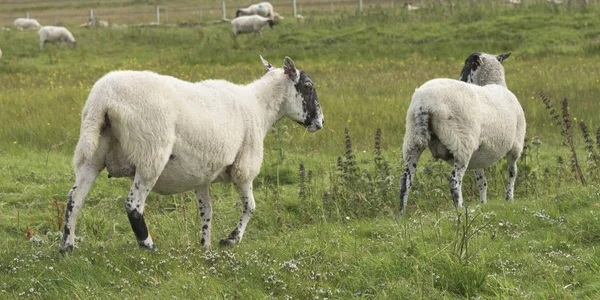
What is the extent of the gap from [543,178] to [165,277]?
20.9ft

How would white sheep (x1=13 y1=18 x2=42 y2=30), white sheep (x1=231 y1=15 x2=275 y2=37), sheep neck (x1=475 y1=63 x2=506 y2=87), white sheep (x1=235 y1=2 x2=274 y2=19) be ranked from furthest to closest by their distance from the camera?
1. white sheep (x1=13 y1=18 x2=42 y2=30)
2. white sheep (x1=235 y1=2 x2=274 y2=19)
3. white sheep (x1=231 y1=15 x2=275 y2=37)
4. sheep neck (x1=475 y1=63 x2=506 y2=87)

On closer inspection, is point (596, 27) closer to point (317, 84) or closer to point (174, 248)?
point (317, 84)

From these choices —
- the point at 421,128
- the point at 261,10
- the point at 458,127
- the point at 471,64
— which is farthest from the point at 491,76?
the point at 261,10

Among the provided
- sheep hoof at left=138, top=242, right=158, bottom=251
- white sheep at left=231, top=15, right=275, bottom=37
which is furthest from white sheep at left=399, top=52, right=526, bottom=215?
white sheep at left=231, top=15, right=275, bottom=37

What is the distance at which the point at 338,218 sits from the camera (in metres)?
7.87

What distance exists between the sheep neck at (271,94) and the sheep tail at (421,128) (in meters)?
1.48

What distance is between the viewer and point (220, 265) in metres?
6.07

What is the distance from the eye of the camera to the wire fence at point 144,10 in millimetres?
49344

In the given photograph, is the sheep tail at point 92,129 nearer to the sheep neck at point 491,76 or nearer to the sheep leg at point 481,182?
the sheep leg at point 481,182

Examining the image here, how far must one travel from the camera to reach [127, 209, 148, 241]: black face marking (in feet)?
Result: 20.1

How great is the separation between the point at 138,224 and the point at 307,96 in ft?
8.57

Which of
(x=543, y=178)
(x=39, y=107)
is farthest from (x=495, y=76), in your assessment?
(x=39, y=107)

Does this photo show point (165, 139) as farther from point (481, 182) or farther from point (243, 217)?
point (481, 182)

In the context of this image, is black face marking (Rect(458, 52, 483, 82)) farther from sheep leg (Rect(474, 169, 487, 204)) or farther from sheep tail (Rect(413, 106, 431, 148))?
sheep tail (Rect(413, 106, 431, 148))
